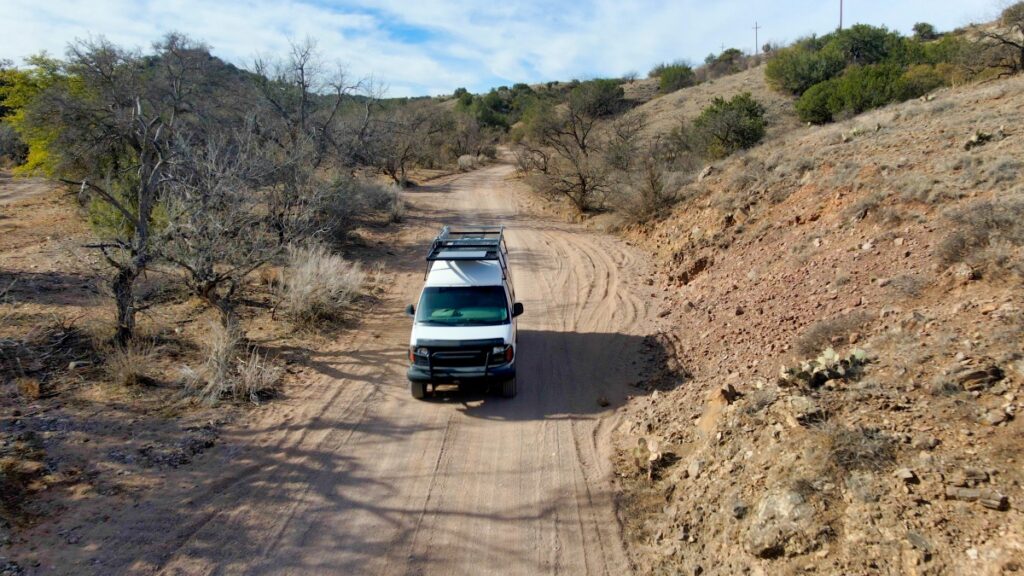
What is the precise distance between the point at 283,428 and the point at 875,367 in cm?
716

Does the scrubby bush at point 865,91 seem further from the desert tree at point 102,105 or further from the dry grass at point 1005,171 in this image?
the desert tree at point 102,105

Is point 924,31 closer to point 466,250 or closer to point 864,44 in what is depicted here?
point 864,44

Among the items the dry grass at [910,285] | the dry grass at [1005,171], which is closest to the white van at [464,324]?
the dry grass at [910,285]

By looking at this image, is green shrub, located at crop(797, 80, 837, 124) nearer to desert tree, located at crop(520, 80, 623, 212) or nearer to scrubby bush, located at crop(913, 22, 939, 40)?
desert tree, located at crop(520, 80, 623, 212)

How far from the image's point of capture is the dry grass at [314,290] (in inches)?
456

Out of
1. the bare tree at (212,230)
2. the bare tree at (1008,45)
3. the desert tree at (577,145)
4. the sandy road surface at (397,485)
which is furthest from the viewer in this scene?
the desert tree at (577,145)

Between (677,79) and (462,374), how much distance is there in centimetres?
5763

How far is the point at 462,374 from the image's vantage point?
324 inches

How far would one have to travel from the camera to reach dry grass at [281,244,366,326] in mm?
11570

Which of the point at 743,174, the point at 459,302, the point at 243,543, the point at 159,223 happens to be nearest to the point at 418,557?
the point at 243,543

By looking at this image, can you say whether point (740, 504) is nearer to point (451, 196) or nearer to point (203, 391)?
point (203, 391)

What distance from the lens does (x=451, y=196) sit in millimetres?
30031

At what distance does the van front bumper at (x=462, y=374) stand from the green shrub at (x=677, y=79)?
55883mm

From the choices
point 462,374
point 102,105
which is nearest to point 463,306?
point 462,374
